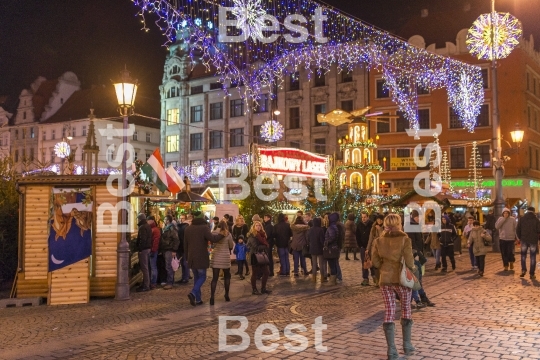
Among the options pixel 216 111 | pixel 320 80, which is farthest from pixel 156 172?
pixel 216 111

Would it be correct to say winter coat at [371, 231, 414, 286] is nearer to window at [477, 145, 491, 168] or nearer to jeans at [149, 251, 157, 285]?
jeans at [149, 251, 157, 285]

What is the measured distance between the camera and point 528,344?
22.7 ft

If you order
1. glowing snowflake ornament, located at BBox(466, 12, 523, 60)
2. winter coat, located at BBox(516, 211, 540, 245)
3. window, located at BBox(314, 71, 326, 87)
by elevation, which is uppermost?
window, located at BBox(314, 71, 326, 87)

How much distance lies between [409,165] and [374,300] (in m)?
30.8

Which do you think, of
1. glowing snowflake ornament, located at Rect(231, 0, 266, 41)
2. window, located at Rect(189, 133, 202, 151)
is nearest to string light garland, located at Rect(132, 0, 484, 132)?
glowing snowflake ornament, located at Rect(231, 0, 266, 41)

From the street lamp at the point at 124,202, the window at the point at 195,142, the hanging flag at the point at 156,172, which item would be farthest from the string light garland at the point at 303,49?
the window at the point at 195,142

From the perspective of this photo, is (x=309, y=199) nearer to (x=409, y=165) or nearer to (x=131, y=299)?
(x=131, y=299)

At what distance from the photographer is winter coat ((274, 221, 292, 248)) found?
49.3 ft

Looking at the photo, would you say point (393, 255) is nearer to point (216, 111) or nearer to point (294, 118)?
point (294, 118)

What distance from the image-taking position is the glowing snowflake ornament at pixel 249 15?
45.8 ft

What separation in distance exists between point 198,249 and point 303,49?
24.1 m

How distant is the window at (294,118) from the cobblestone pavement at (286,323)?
113 feet

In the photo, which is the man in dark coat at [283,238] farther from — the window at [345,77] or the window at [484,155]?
the window at [345,77]

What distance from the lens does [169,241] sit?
532 inches
